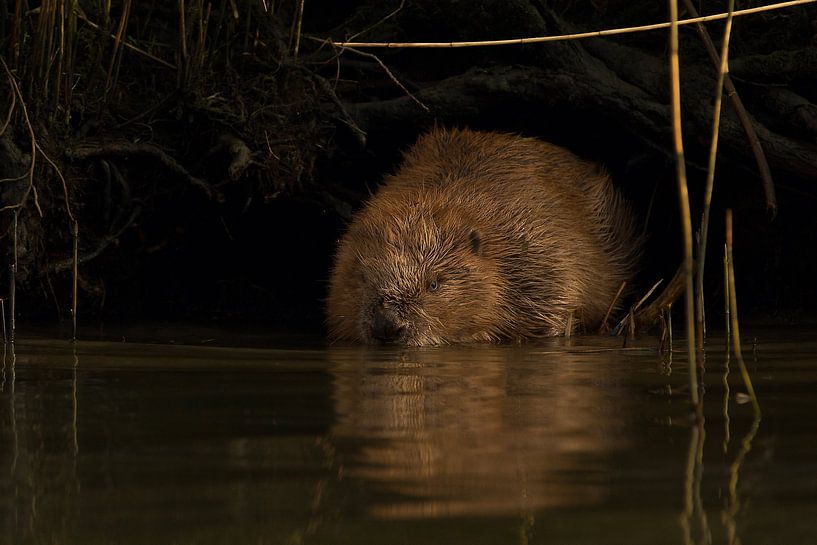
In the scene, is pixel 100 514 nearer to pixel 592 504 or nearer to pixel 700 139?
pixel 592 504

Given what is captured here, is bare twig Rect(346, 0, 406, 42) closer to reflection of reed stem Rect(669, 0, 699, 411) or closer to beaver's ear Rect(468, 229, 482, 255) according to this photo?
beaver's ear Rect(468, 229, 482, 255)

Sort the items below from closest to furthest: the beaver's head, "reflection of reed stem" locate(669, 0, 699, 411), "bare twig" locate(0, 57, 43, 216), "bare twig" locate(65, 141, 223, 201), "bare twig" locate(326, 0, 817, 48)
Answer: "reflection of reed stem" locate(669, 0, 699, 411)
"bare twig" locate(326, 0, 817, 48)
"bare twig" locate(0, 57, 43, 216)
the beaver's head
"bare twig" locate(65, 141, 223, 201)

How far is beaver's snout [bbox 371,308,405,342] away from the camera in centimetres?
501

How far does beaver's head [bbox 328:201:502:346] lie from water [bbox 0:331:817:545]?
5.03 feet

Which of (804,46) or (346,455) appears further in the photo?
(804,46)

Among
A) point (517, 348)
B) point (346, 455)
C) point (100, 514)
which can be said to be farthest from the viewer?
point (517, 348)

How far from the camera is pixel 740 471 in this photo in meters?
2.05

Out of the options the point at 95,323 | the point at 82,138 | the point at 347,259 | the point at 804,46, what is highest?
the point at 804,46

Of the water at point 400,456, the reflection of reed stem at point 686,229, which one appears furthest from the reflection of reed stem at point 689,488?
the reflection of reed stem at point 686,229

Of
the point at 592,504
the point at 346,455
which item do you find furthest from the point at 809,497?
the point at 346,455

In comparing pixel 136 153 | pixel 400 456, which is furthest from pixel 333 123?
pixel 400 456

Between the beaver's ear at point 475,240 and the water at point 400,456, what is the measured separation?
6.16 ft

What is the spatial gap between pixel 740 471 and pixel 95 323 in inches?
172

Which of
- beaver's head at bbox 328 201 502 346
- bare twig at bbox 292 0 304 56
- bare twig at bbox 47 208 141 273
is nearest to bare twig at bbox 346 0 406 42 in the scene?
bare twig at bbox 292 0 304 56
